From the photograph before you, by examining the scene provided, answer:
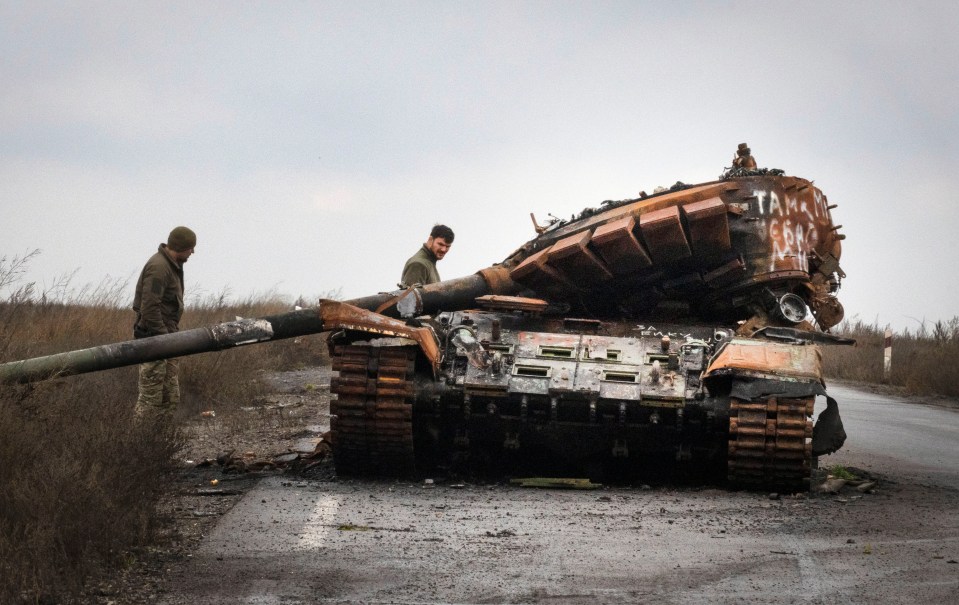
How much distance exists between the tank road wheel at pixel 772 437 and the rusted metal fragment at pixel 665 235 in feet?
5.58

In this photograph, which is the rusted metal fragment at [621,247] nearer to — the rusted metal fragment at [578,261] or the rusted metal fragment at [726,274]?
the rusted metal fragment at [578,261]

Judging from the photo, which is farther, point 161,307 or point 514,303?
point 161,307

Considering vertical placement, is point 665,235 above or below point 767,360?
above

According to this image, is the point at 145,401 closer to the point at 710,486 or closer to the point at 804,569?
the point at 710,486

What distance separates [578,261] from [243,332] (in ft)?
8.39

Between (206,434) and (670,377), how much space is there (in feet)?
16.4

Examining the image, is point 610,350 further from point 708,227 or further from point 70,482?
point 70,482

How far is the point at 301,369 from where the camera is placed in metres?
20.8

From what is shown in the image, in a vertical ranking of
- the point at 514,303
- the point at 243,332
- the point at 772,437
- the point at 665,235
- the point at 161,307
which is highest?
the point at 665,235

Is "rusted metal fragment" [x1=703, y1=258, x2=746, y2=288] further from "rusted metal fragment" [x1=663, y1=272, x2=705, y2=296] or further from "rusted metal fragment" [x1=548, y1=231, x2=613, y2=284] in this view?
"rusted metal fragment" [x1=548, y1=231, x2=613, y2=284]

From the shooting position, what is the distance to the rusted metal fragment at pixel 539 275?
390 inches

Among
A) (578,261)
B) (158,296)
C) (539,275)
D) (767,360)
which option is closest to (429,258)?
(539,275)

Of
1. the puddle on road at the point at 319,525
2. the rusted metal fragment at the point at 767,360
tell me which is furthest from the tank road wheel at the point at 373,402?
the rusted metal fragment at the point at 767,360

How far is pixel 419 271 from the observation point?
37.2 feet
